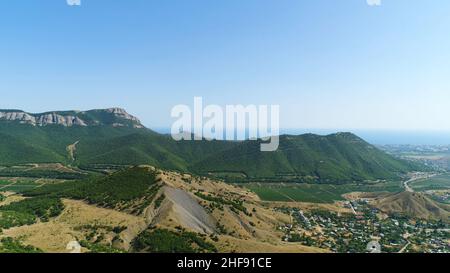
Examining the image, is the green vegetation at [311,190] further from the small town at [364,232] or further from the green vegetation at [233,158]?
the small town at [364,232]

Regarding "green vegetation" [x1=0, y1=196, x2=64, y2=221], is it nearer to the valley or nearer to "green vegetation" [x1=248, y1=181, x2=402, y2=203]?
the valley

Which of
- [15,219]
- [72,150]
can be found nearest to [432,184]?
[15,219]

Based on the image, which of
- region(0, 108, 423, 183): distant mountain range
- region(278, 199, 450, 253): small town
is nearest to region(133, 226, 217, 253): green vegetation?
region(278, 199, 450, 253): small town

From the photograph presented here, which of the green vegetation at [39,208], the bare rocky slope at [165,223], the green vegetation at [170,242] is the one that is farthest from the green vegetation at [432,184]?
the green vegetation at [39,208]
